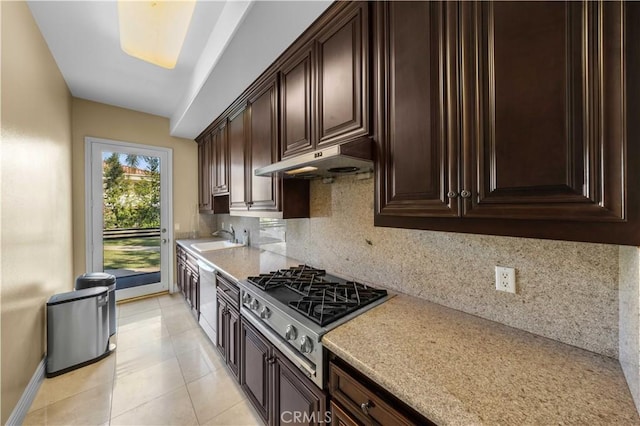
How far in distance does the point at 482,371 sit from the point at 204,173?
4.02 metres

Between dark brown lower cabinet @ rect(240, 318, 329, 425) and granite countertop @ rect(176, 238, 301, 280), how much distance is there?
1.37 ft

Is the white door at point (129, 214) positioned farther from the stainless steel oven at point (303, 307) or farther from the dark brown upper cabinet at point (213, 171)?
the stainless steel oven at point (303, 307)

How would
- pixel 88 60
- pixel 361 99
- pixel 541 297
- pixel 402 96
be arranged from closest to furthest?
1. pixel 541 297
2. pixel 402 96
3. pixel 361 99
4. pixel 88 60

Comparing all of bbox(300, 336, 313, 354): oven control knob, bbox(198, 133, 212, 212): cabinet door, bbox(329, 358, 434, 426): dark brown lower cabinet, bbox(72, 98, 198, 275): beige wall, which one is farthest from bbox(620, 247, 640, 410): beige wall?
bbox(72, 98, 198, 275): beige wall

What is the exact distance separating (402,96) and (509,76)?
0.40 meters

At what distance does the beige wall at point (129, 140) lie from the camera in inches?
127

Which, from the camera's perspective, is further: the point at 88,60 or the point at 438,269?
the point at 88,60

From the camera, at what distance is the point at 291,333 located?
119 cm

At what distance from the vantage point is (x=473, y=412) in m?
0.64

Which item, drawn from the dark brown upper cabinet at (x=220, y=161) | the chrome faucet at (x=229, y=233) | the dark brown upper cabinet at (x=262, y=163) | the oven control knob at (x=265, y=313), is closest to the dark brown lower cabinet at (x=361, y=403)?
the oven control knob at (x=265, y=313)

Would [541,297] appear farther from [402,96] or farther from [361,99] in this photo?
[361,99]

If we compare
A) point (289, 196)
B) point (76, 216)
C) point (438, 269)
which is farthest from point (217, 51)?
point (76, 216)

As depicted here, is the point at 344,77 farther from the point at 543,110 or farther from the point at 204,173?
the point at 204,173

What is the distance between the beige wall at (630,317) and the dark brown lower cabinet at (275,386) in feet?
3.22
